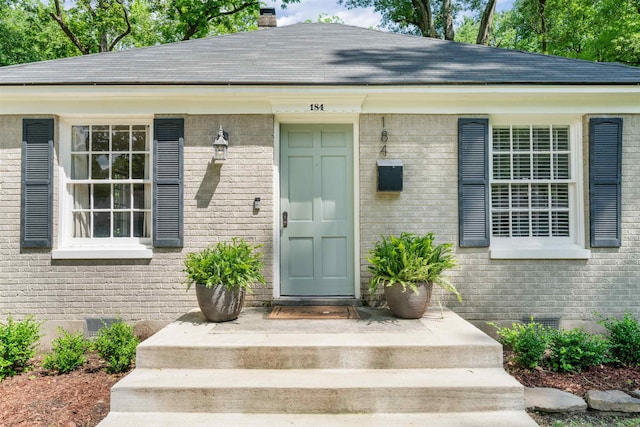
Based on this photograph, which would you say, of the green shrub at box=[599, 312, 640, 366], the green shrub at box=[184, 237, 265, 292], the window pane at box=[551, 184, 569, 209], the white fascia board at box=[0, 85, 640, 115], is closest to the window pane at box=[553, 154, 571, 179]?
the window pane at box=[551, 184, 569, 209]

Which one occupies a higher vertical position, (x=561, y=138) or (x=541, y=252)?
(x=561, y=138)

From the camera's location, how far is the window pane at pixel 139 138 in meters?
5.01

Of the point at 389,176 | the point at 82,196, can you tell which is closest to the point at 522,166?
the point at 389,176

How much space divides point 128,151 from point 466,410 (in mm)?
4643

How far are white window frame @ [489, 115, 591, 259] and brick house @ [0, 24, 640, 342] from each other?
21 mm

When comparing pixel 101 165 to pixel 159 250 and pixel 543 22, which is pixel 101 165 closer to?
pixel 159 250

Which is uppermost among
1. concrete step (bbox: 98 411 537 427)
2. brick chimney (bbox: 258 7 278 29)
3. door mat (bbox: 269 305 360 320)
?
brick chimney (bbox: 258 7 278 29)

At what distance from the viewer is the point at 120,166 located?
501 centimetres

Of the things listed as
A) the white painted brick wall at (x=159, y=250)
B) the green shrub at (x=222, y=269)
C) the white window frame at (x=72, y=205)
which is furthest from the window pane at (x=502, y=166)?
the white window frame at (x=72, y=205)

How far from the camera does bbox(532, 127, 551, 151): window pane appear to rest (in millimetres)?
4996

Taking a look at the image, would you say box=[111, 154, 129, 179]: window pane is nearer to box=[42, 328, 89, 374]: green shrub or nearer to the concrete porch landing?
box=[42, 328, 89, 374]: green shrub

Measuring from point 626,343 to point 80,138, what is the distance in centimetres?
671

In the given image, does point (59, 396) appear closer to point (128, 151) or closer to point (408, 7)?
point (128, 151)

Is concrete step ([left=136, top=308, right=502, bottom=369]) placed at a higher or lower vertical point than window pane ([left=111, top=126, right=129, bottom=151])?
lower
